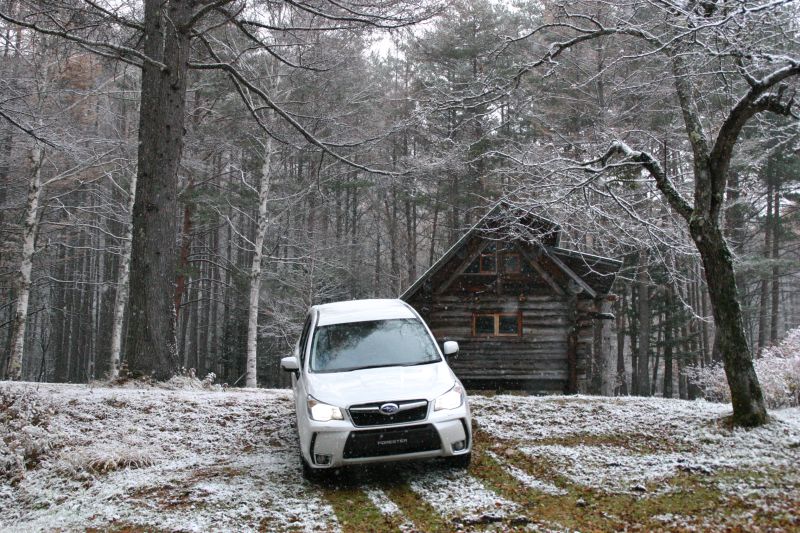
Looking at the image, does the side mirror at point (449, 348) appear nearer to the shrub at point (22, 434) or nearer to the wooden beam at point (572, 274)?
the shrub at point (22, 434)

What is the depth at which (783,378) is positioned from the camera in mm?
12391

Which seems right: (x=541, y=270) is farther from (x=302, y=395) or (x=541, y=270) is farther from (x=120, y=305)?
(x=120, y=305)

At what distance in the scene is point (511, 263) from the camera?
19.8 m

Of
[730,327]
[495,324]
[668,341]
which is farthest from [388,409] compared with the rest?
[668,341]

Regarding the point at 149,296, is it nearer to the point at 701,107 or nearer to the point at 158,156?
the point at 158,156

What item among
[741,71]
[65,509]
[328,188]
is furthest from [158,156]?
[328,188]

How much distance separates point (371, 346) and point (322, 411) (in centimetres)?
147

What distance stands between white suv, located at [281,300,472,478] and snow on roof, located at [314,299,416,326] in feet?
1.84

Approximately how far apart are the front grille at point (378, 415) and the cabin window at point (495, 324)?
13414 millimetres

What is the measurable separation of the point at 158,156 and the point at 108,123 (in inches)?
533

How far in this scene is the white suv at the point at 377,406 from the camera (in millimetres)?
6383

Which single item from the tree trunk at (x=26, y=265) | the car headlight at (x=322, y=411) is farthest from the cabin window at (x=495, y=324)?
the tree trunk at (x=26, y=265)

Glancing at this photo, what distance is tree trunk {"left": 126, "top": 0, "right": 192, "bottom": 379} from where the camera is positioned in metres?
11.7

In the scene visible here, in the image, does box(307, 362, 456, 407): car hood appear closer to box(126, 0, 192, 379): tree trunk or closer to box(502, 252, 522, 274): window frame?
A: box(126, 0, 192, 379): tree trunk
